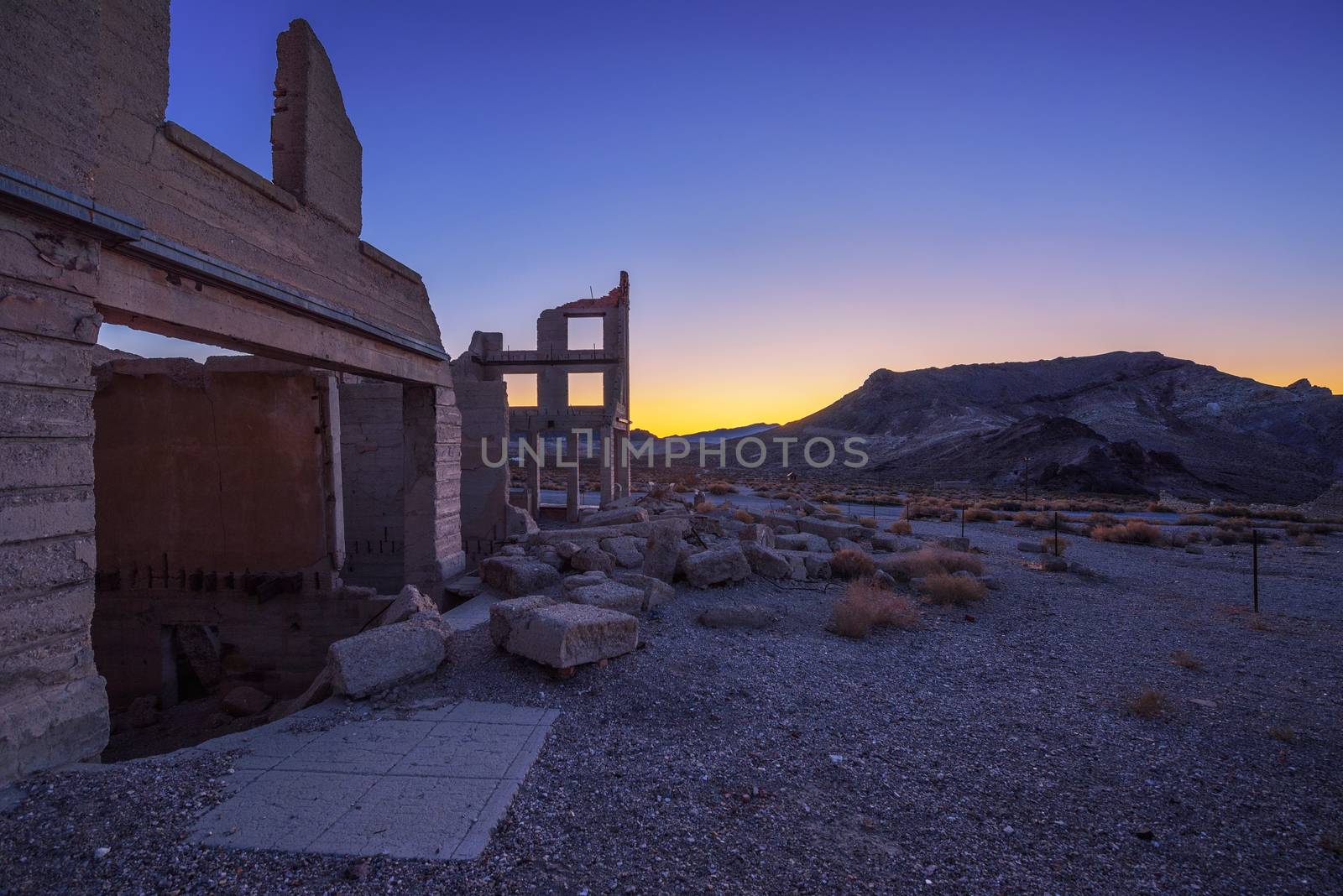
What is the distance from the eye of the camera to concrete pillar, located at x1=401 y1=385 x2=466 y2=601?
9148 millimetres

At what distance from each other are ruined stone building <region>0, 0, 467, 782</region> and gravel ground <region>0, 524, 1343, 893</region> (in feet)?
4.65

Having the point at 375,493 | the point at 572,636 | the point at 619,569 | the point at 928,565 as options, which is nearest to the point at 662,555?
the point at 619,569

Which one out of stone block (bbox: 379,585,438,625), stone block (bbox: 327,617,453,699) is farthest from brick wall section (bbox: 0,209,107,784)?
stone block (bbox: 379,585,438,625)

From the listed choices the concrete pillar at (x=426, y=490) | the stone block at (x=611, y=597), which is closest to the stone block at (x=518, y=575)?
the concrete pillar at (x=426, y=490)

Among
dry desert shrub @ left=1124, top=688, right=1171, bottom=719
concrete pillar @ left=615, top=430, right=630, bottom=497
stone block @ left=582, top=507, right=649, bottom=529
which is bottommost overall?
dry desert shrub @ left=1124, top=688, right=1171, bottom=719

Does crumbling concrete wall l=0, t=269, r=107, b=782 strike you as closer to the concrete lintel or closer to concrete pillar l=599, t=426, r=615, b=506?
the concrete lintel

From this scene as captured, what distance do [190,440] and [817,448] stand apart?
7390 cm

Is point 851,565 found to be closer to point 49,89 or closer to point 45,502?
point 45,502

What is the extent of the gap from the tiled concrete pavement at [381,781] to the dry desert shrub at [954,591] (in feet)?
21.0

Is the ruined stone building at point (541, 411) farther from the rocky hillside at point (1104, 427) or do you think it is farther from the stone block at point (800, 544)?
the rocky hillside at point (1104, 427)

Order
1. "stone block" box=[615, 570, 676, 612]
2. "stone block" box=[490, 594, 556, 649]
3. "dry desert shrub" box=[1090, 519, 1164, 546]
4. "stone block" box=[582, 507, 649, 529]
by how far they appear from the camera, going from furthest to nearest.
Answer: "dry desert shrub" box=[1090, 519, 1164, 546]
"stone block" box=[582, 507, 649, 529]
"stone block" box=[615, 570, 676, 612]
"stone block" box=[490, 594, 556, 649]

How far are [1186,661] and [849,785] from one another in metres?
4.84

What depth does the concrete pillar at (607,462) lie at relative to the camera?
67.3ft

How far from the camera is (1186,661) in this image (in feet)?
21.1
